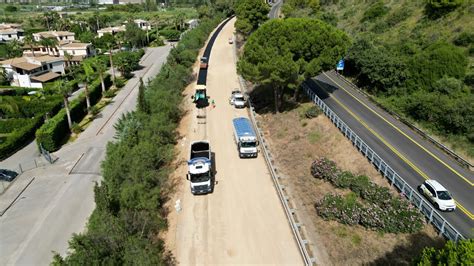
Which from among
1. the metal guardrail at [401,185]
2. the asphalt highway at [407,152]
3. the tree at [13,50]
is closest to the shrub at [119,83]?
the tree at [13,50]

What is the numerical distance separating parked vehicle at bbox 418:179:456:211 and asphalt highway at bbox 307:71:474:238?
0.61 m

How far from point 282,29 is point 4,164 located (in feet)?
135

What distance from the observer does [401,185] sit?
28156 mm

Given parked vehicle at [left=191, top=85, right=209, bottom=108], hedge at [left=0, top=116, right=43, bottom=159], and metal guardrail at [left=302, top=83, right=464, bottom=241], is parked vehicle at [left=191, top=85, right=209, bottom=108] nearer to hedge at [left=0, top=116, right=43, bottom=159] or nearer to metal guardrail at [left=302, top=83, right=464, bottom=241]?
metal guardrail at [left=302, top=83, right=464, bottom=241]

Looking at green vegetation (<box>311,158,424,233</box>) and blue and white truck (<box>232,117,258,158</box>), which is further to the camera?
blue and white truck (<box>232,117,258,158</box>)

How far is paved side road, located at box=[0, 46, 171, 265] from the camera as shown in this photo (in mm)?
28528

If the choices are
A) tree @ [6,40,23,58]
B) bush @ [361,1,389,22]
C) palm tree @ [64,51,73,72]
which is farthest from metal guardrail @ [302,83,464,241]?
tree @ [6,40,23,58]

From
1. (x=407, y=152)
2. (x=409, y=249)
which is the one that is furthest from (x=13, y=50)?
(x=409, y=249)

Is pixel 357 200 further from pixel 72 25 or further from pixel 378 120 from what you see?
pixel 72 25

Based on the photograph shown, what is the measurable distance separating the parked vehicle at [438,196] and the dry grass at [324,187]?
7.49ft

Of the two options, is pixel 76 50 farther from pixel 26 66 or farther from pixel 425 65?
pixel 425 65

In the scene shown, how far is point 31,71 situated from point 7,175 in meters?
41.7

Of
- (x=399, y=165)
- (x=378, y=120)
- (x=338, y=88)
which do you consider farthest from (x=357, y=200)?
(x=338, y=88)

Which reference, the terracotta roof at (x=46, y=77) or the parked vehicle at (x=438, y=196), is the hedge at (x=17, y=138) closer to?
the terracotta roof at (x=46, y=77)
